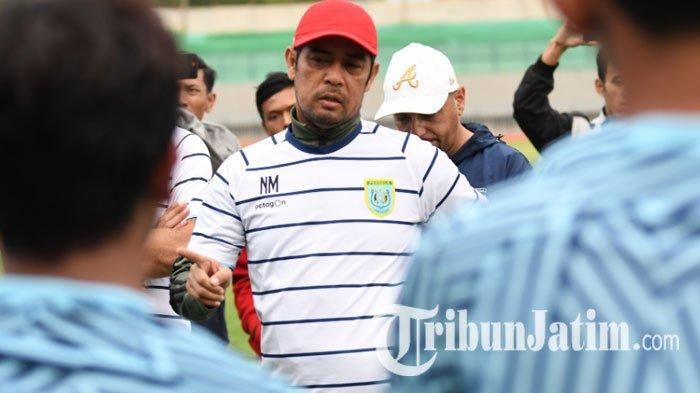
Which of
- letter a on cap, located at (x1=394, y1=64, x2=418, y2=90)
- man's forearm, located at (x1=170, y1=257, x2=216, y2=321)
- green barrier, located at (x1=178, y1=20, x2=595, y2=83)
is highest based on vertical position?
green barrier, located at (x1=178, y1=20, x2=595, y2=83)

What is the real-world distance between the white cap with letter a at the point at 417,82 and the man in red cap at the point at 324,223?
0.98 meters

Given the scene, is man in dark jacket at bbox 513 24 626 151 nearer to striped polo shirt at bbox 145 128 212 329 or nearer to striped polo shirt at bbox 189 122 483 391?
striped polo shirt at bbox 145 128 212 329

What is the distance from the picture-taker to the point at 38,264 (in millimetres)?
1723

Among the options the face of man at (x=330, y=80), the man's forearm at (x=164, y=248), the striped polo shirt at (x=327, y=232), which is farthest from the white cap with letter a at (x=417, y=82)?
the man's forearm at (x=164, y=248)

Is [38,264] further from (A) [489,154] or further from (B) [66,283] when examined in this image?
(A) [489,154]

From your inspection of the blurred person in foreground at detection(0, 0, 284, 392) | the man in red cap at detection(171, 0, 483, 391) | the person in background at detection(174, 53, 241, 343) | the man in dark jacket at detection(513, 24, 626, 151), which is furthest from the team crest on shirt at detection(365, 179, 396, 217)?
the blurred person in foreground at detection(0, 0, 284, 392)

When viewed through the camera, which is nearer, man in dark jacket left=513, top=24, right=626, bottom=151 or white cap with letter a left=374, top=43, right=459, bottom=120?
white cap with letter a left=374, top=43, right=459, bottom=120

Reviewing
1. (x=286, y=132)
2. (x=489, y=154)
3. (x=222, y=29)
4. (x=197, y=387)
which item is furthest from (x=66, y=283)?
(x=222, y=29)

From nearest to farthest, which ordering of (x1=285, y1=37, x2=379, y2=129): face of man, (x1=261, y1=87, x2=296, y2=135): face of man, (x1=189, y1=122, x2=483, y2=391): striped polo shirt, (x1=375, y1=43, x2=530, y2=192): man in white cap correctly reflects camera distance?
(x1=189, y1=122, x2=483, y2=391): striped polo shirt, (x1=285, y1=37, x2=379, y2=129): face of man, (x1=375, y1=43, x2=530, y2=192): man in white cap, (x1=261, y1=87, x2=296, y2=135): face of man

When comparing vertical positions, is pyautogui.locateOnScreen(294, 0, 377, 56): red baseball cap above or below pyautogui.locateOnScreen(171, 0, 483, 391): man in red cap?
above

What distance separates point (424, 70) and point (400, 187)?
156 cm

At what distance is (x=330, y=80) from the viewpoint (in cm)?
543

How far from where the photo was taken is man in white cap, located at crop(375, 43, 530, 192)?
6.29m

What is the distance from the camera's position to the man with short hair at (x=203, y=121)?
8070 mm
